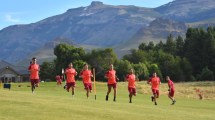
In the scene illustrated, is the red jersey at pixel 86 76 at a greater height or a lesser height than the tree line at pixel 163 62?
lesser

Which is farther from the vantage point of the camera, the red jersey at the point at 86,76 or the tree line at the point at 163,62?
the tree line at the point at 163,62

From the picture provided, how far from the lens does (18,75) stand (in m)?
168

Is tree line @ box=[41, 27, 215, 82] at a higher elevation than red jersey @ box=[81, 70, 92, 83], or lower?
higher

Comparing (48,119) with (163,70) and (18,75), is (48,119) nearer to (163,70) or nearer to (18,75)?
(163,70)

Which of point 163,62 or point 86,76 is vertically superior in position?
point 163,62

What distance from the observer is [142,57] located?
Answer: 161 metres

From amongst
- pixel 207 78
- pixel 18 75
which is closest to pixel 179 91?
pixel 207 78

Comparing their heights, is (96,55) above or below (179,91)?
above

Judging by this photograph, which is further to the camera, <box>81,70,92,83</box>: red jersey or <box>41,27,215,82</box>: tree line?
<box>41,27,215,82</box>: tree line

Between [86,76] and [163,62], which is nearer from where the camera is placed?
[86,76]

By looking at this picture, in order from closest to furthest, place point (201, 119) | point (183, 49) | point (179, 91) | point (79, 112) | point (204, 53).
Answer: point (79, 112)
point (201, 119)
point (179, 91)
point (204, 53)
point (183, 49)

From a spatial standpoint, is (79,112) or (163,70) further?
(163,70)

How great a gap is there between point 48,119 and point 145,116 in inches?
216

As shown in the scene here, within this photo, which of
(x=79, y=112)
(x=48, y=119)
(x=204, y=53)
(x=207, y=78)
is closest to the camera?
(x=48, y=119)
